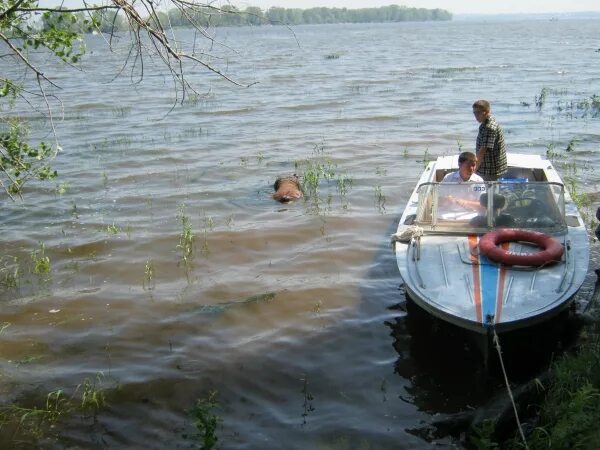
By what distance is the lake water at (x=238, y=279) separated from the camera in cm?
617

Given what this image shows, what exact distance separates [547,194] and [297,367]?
141 inches

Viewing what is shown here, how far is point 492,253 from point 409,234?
1.17m

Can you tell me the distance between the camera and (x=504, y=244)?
24.0 feet

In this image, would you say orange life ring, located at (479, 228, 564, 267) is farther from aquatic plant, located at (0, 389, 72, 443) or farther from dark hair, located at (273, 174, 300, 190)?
dark hair, located at (273, 174, 300, 190)

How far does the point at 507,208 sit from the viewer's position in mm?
7738

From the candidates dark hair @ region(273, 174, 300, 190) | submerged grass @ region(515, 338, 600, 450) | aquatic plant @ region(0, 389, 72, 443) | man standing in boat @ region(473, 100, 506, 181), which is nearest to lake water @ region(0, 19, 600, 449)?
aquatic plant @ region(0, 389, 72, 443)

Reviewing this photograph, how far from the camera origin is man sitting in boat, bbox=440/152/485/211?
7882mm

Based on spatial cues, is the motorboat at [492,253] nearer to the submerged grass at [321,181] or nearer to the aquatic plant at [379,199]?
the aquatic plant at [379,199]

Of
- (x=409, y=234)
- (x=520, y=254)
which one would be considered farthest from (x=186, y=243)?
(x=520, y=254)

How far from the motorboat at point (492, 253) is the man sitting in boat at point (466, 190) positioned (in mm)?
12

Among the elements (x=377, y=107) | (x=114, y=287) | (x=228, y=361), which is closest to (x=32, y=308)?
(x=114, y=287)

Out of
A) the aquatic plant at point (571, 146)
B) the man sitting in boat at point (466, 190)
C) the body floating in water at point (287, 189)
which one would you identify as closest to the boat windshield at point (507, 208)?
the man sitting in boat at point (466, 190)

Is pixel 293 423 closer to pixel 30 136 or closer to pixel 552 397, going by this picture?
pixel 552 397

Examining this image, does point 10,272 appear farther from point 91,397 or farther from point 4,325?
point 91,397
